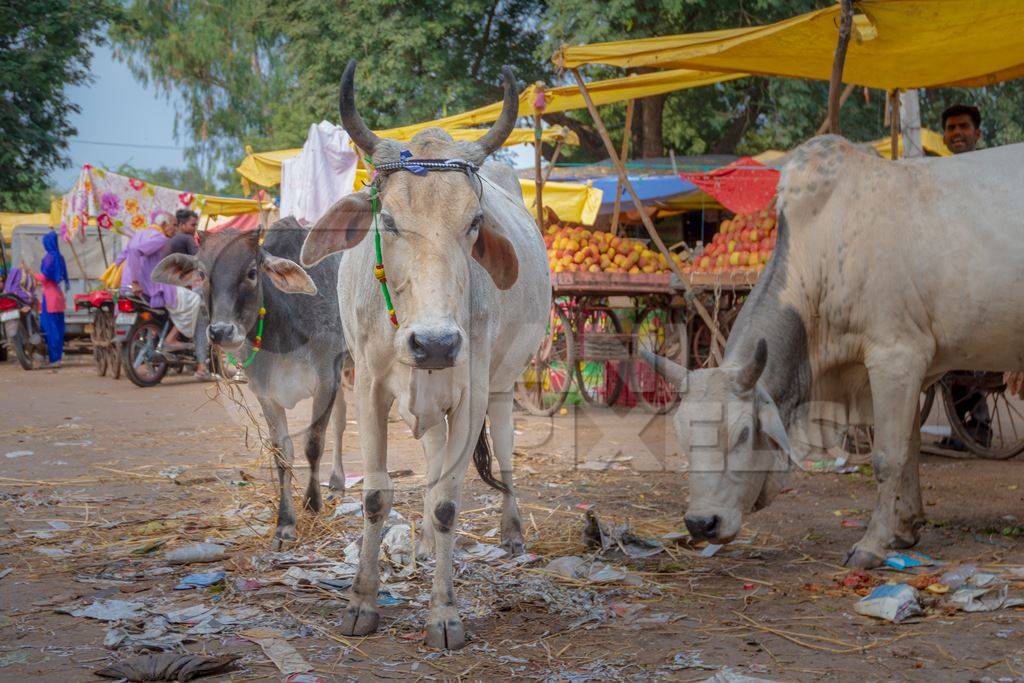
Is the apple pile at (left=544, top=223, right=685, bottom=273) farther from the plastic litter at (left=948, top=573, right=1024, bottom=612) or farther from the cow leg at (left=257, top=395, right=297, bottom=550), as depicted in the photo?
the plastic litter at (left=948, top=573, right=1024, bottom=612)

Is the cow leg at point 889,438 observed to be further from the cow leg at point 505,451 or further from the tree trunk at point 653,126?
the tree trunk at point 653,126

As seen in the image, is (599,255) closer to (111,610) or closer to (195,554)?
(195,554)

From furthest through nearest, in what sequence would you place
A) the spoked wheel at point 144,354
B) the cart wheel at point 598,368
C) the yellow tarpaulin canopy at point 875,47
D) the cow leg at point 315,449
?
the spoked wheel at point 144,354 < the cart wheel at point 598,368 < the yellow tarpaulin canopy at point 875,47 < the cow leg at point 315,449

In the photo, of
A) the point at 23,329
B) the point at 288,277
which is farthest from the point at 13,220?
the point at 288,277

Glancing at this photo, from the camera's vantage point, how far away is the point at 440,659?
345 centimetres

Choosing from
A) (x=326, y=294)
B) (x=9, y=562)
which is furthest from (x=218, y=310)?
(x=9, y=562)

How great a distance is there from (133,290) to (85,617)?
9448mm

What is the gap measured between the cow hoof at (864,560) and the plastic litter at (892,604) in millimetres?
523

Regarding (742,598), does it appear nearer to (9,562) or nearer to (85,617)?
(85,617)

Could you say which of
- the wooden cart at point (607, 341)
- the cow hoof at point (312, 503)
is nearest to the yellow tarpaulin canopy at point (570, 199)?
the wooden cart at point (607, 341)

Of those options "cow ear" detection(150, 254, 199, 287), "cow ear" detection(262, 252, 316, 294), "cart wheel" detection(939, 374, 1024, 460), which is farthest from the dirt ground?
"cow ear" detection(150, 254, 199, 287)

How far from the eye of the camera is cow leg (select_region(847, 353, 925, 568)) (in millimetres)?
4617

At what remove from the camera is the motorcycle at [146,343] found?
12555 millimetres

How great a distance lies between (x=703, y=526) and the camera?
4332 millimetres
